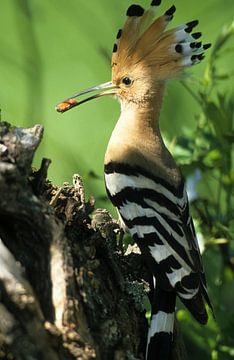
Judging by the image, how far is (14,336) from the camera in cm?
158

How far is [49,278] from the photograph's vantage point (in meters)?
1.68

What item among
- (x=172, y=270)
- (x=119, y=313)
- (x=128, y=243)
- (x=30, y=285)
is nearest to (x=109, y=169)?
(x=128, y=243)

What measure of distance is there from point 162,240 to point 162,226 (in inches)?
2.2

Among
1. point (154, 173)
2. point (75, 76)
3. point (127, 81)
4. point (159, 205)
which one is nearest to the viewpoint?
point (159, 205)

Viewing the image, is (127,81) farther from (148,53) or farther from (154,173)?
(154,173)

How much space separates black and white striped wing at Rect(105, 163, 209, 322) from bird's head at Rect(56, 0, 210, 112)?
383mm

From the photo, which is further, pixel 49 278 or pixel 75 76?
pixel 75 76

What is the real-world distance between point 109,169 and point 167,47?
1.72 feet

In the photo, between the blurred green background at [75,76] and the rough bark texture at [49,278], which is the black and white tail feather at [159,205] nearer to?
the rough bark texture at [49,278]

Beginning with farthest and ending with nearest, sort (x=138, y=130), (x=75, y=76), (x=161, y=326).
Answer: (x=75, y=76), (x=138, y=130), (x=161, y=326)

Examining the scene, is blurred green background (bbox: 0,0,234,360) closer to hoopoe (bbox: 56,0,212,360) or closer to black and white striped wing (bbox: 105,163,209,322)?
hoopoe (bbox: 56,0,212,360)

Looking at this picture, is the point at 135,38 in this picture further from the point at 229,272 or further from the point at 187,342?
the point at 187,342

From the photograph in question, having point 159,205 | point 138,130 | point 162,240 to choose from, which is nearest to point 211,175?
point 138,130

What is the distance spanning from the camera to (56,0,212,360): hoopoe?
82.8 inches
